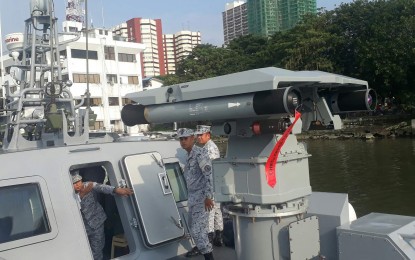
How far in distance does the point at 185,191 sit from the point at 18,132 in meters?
1.74

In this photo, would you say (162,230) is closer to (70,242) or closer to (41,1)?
(70,242)

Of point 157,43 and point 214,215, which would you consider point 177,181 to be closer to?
point 214,215

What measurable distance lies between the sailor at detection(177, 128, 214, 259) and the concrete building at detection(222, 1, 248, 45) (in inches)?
3980

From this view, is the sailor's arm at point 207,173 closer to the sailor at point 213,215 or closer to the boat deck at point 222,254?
the sailor at point 213,215

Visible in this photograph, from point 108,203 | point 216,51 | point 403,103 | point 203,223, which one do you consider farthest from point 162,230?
point 216,51

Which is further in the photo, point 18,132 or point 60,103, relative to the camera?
point 60,103

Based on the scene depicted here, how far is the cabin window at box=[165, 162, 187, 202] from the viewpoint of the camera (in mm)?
4938

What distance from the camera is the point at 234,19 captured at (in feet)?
360

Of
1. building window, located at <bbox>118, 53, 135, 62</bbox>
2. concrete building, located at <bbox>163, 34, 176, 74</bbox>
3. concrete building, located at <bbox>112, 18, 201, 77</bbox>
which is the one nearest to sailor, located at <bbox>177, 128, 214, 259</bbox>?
building window, located at <bbox>118, 53, 135, 62</bbox>

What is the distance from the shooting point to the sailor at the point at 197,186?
4.32 meters

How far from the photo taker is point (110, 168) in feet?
14.4

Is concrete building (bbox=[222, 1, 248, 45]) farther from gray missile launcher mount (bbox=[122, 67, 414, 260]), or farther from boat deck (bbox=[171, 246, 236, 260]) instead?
gray missile launcher mount (bbox=[122, 67, 414, 260])

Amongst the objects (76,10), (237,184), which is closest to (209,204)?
(237,184)

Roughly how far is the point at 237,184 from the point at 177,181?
1784mm
